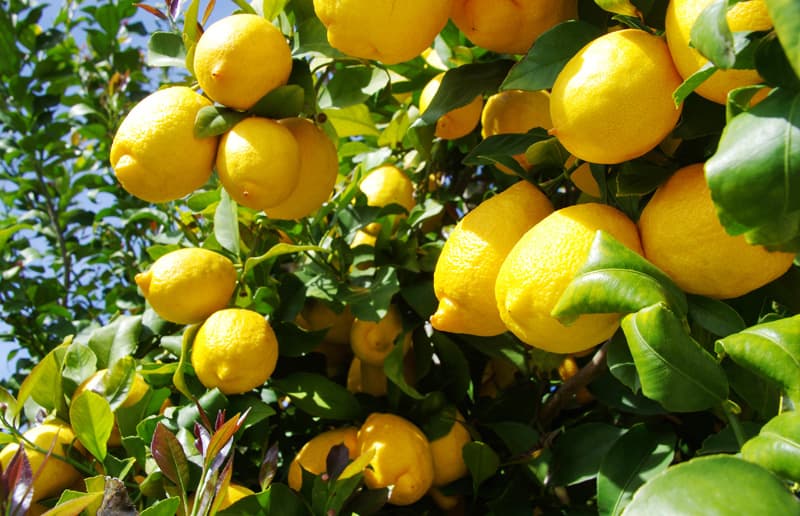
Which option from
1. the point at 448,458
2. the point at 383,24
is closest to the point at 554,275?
the point at 383,24

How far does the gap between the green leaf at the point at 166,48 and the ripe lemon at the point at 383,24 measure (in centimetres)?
41

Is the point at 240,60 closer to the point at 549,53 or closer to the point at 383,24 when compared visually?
the point at 383,24

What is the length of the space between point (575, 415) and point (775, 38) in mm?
968

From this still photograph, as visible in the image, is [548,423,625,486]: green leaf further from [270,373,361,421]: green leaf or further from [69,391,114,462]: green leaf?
[69,391,114,462]: green leaf

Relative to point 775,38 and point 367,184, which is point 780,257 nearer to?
point 775,38

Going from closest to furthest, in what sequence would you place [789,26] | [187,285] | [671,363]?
[789,26], [671,363], [187,285]

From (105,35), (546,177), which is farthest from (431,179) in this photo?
(105,35)

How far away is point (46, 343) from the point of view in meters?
2.22

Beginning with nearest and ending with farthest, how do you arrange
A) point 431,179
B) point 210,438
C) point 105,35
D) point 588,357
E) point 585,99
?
point 585,99 → point 210,438 → point 588,357 → point 431,179 → point 105,35

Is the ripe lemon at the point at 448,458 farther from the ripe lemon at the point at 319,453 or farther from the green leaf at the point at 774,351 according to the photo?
the green leaf at the point at 774,351

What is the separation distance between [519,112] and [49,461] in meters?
0.86

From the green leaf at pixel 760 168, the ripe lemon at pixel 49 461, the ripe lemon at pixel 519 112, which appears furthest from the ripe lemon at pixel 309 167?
the green leaf at pixel 760 168

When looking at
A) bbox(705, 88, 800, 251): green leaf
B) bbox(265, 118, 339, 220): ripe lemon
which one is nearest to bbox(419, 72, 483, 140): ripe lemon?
bbox(265, 118, 339, 220): ripe lemon

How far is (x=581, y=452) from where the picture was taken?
3.13 feet
